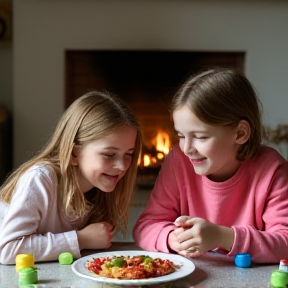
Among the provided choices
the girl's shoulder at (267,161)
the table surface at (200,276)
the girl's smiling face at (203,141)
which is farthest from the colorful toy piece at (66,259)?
the girl's shoulder at (267,161)

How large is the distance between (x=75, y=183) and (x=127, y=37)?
2.28 metres

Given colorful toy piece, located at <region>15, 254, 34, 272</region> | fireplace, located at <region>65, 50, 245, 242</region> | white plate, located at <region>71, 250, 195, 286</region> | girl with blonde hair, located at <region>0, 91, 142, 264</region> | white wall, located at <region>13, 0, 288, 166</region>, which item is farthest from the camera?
fireplace, located at <region>65, 50, 245, 242</region>

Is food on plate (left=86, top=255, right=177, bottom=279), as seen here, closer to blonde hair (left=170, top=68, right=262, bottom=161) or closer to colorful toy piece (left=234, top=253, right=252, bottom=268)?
colorful toy piece (left=234, top=253, right=252, bottom=268)

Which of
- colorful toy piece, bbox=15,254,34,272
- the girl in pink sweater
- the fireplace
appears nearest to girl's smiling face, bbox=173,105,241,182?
the girl in pink sweater

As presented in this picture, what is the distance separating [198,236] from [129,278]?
206 millimetres

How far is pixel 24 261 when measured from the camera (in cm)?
101

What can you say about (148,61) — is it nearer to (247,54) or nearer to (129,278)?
(247,54)

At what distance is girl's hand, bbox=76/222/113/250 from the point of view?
3.82ft

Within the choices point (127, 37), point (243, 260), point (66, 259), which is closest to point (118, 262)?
point (66, 259)

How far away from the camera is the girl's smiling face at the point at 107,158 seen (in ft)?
3.87

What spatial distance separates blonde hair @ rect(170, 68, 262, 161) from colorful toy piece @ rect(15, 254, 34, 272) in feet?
1.49

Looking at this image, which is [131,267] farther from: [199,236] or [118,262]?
[199,236]

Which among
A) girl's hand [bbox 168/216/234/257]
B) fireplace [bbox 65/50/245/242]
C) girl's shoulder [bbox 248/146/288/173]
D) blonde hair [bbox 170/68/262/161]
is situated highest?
fireplace [bbox 65/50/245/242]

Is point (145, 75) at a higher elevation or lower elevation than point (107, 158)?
higher
